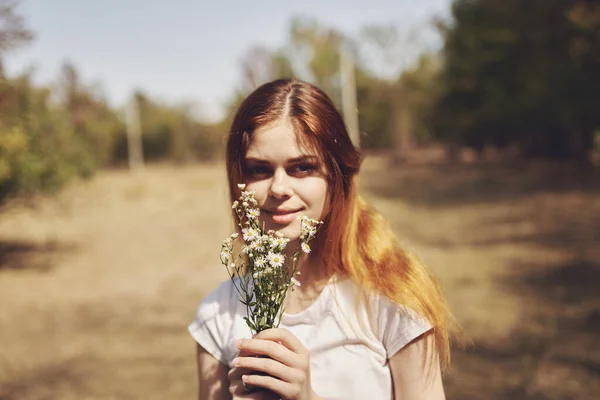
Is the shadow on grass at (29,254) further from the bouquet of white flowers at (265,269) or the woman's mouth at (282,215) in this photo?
the bouquet of white flowers at (265,269)

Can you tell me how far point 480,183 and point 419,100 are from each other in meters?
27.4

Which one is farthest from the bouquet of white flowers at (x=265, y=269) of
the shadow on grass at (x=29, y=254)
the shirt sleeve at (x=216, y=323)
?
the shadow on grass at (x=29, y=254)

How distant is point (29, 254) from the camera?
47.0 feet

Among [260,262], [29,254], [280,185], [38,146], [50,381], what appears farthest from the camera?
[29,254]

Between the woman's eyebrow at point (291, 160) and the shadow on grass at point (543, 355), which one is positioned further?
the shadow on grass at point (543, 355)

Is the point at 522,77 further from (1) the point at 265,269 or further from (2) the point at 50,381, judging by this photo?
(1) the point at 265,269

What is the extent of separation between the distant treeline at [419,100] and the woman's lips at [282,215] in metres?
0.69

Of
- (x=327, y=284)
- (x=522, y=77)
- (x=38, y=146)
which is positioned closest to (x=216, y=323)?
(x=327, y=284)

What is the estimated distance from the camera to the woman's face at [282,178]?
5.73ft

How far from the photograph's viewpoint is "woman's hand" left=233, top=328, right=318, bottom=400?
145 centimetres

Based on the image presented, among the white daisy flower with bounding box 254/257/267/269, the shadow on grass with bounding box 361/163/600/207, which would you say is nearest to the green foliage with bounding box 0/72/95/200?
the white daisy flower with bounding box 254/257/267/269

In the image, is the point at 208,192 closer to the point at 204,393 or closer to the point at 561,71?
the point at 561,71

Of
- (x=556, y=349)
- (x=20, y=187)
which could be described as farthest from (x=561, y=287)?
(x=20, y=187)

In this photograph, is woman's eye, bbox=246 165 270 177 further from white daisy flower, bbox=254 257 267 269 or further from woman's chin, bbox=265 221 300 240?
white daisy flower, bbox=254 257 267 269
